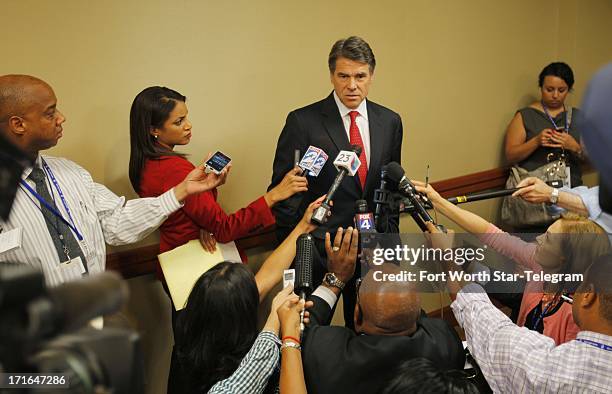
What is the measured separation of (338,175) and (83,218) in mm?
929

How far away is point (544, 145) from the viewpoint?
153 inches

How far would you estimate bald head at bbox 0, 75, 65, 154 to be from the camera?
76.6 inches

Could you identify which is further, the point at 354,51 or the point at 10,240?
the point at 354,51

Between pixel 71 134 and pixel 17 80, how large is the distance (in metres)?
0.59

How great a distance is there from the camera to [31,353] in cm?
51

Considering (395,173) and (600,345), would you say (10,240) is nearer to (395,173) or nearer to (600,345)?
(395,173)

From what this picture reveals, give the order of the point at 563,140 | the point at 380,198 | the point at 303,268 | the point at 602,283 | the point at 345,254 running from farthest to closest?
the point at 563,140
the point at 380,198
the point at 345,254
the point at 303,268
the point at 602,283

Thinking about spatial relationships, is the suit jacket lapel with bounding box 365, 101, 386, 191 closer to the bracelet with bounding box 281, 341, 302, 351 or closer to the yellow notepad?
the yellow notepad

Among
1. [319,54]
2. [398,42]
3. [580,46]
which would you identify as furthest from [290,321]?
[580,46]

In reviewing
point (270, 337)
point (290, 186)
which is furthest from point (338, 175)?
point (270, 337)

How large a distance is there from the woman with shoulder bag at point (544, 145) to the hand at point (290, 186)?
78.9 inches

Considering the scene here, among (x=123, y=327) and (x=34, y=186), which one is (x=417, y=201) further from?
(x=123, y=327)

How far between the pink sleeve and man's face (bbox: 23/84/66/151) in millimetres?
1564

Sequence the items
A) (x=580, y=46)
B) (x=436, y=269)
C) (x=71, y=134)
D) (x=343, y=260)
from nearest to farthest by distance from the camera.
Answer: (x=436, y=269), (x=343, y=260), (x=71, y=134), (x=580, y=46)
